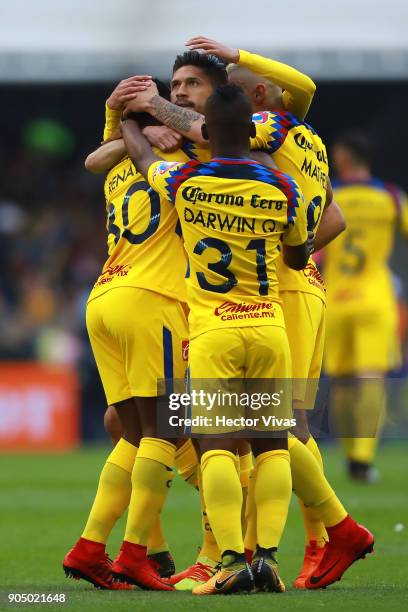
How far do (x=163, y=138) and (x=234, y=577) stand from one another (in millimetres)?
1837

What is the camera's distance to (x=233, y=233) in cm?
535

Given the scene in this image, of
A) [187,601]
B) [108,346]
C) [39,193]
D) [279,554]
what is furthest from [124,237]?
[39,193]

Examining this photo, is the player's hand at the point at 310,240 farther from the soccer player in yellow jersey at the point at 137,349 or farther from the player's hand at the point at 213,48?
the player's hand at the point at 213,48

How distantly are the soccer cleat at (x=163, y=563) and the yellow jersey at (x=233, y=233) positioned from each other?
4.24 feet

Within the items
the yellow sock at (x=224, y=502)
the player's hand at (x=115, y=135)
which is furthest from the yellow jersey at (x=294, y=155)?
the yellow sock at (x=224, y=502)

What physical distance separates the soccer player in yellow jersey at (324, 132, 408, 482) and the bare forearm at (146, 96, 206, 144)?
5.31 meters

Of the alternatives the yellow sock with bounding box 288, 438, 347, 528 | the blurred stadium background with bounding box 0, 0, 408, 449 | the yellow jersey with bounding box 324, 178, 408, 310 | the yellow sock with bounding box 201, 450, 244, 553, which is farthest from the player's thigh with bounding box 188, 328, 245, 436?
the blurred stadium background with bounding box 0, 0, 408, 449

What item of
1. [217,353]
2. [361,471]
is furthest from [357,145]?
[217,353]

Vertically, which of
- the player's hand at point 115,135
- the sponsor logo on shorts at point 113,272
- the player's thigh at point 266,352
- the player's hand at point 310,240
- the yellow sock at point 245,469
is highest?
the player's hand at point 115,135

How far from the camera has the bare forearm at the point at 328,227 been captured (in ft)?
20.4

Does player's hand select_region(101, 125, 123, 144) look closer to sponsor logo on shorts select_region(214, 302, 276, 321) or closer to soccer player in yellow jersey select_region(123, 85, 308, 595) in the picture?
soccer player in yellow jersey select_region(123, 85, 308, 595)

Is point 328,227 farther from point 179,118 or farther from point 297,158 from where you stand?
point 179,118

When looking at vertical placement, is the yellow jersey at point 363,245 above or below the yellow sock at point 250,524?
below

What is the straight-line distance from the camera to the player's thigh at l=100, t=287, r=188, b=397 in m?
5.82
